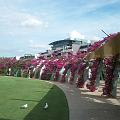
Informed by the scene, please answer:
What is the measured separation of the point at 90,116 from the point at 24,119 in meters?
2.15

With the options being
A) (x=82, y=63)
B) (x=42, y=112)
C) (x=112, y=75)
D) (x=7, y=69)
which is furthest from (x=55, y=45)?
(x=42, y=112)

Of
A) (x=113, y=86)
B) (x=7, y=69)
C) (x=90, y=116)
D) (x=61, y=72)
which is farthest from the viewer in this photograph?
(x=7, y=69)

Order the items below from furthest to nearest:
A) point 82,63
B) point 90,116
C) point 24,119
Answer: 1. point 82,63
2. point 90,116
3. point 24,119

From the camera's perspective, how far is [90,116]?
41.8ft

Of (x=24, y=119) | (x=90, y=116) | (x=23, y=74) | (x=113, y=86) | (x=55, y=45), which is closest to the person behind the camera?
(x=24, y=119)

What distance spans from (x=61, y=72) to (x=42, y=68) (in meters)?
7.20

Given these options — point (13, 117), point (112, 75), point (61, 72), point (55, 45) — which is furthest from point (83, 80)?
point (55, 45)

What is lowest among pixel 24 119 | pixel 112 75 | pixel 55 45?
pixel 24 119

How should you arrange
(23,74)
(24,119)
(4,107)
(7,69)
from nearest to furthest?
(24,119), (4,107), (23,74), (7,69)

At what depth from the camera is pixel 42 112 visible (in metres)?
13.3

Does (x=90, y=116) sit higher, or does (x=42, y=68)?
(x=42, y=68)

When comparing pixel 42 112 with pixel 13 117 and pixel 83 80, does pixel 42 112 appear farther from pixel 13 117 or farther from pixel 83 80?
pixel 83 80

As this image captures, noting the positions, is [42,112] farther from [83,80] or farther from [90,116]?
[83,80]

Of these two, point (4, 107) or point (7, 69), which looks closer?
point (4, 107)
